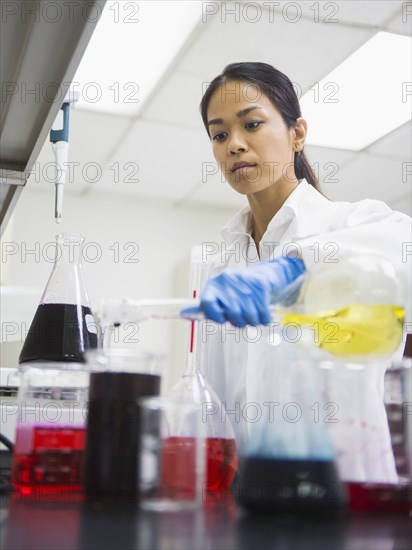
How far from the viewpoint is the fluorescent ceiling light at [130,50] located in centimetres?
259

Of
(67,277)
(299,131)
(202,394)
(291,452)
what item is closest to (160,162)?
(299,131)

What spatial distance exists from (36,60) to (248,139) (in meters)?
0.70

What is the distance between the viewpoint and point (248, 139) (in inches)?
59.5

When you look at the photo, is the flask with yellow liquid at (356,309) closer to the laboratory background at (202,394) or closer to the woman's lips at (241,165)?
the laboratory background at (202,394)

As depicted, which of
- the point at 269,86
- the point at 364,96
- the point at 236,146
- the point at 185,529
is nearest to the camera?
the point at 185,529

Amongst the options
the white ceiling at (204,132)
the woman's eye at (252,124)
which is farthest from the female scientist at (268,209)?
the white ceiling at (204,132)

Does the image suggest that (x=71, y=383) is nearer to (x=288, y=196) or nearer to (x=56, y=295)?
(x=56, y=295)

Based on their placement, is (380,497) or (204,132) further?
(204,132)

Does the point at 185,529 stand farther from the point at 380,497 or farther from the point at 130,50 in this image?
the point at 130,50

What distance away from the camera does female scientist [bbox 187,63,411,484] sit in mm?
1121

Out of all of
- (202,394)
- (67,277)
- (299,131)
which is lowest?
(202,394)

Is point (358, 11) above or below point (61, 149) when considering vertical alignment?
above

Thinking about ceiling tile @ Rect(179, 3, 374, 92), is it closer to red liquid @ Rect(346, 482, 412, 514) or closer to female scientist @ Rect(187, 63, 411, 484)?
female scientist @ Rect(187, 63, 411, 484)

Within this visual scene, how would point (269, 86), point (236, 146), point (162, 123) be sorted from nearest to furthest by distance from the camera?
point (236, 146), point (269, 86), point (162, 123)
